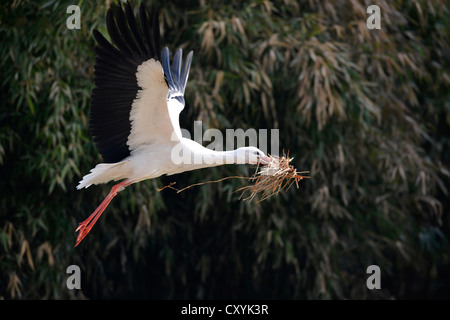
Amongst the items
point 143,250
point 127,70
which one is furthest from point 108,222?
point 127,70

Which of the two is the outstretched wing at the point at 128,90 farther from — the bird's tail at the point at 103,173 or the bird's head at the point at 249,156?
the bird's head at the point at 249,156

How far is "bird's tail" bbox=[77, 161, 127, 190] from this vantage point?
3.90 metres

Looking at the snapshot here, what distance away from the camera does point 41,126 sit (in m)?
5.20

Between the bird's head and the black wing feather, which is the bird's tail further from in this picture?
the bird's head

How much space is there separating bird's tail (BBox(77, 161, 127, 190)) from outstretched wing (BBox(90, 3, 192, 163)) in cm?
6

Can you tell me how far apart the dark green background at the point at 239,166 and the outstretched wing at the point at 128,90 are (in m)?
1.15

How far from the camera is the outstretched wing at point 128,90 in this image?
143 inches

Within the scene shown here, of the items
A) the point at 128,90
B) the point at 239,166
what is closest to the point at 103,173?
the point at 128,90

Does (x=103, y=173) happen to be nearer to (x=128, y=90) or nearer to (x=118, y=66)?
(x=128, y=90)

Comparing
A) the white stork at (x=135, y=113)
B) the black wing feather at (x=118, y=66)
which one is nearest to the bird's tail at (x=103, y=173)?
the white stork at (x=135, y=113)

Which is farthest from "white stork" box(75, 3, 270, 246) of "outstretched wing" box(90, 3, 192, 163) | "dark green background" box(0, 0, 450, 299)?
"dark green background" box(0, 0, 450, 299)

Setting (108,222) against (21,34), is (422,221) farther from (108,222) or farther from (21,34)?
(21,34)

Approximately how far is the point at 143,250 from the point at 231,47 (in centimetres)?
182

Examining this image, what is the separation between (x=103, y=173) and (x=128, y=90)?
490mm
